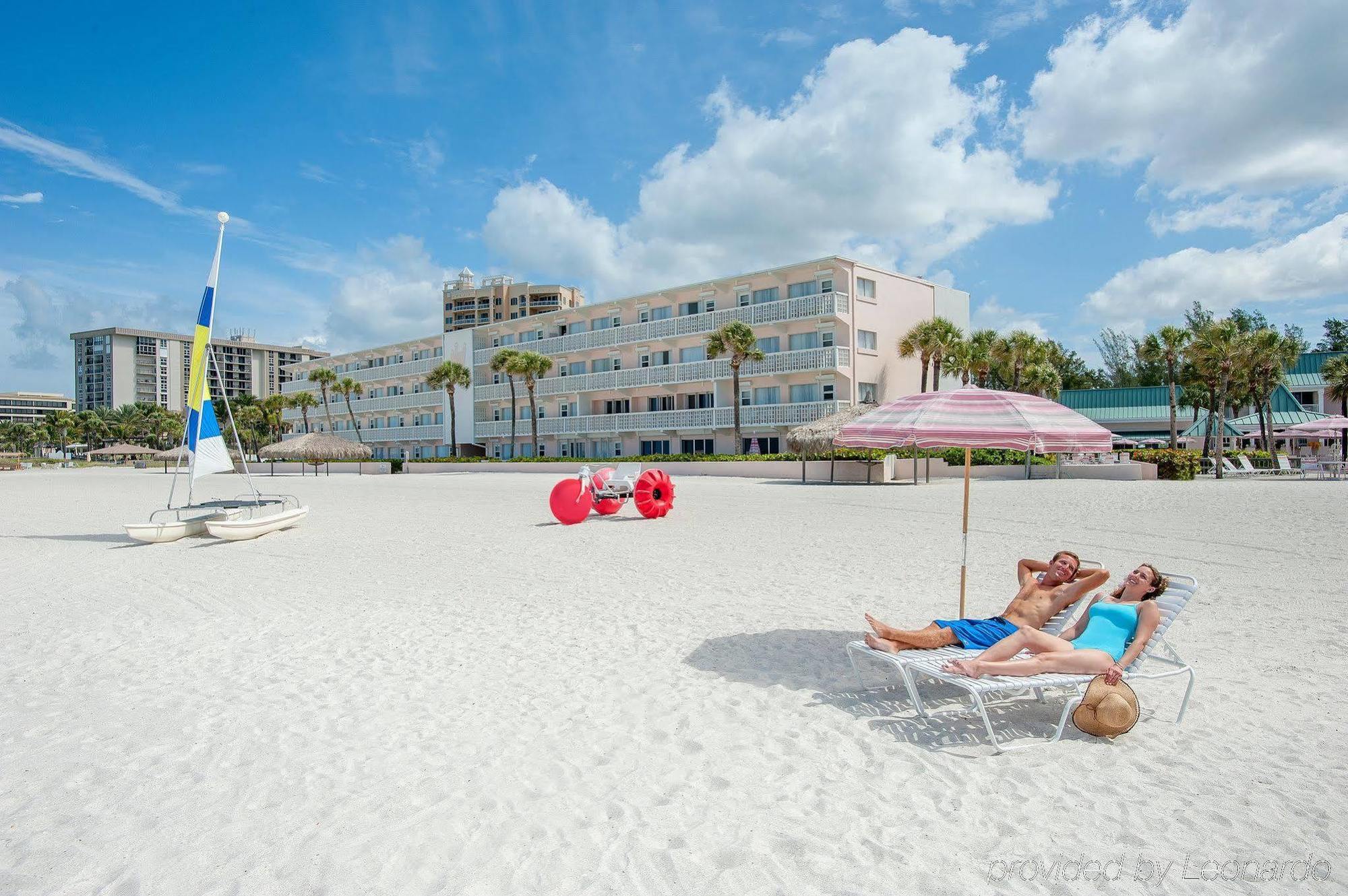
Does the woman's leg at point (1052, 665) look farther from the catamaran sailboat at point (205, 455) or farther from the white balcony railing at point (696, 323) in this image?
the white balcony railing at point (696, 323)

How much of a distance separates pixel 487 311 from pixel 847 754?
365 feet

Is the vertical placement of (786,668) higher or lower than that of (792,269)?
lower

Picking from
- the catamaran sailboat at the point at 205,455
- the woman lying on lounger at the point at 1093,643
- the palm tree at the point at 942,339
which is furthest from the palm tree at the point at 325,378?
the woman lying on lounger at the point at 1093,643

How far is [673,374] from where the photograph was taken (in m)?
49.5

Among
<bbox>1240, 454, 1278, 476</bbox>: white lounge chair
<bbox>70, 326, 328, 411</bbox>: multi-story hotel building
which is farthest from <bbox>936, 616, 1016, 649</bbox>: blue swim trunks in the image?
<bbox>70, 326, 328, 411</bbox>: multi-story hotel building

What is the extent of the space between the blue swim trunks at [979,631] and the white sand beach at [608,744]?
464 millimetres

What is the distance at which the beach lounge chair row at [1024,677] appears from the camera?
4641 millimetres

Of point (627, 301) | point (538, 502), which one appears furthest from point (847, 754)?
point (627, 301)

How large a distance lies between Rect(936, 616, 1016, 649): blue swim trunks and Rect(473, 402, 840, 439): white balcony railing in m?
35.9

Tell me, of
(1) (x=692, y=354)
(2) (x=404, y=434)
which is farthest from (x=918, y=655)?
(2) (x=404, y=434)

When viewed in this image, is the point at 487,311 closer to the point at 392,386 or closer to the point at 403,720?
the point at 392,386

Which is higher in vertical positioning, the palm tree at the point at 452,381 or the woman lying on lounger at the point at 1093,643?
the palm tree at the point at 452,381

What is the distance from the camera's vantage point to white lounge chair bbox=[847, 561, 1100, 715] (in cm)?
499

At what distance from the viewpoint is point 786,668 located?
20.2 feet
